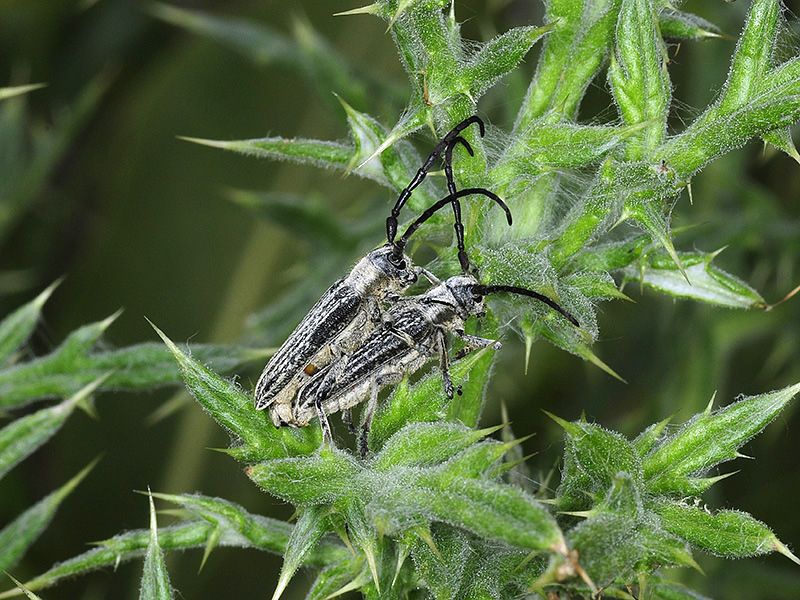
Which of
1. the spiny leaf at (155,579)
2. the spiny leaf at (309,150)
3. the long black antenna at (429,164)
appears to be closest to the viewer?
the spiny leaf at (155,579)

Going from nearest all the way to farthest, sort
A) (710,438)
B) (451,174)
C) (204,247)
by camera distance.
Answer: (710,438)
(451,174)
(204,247)

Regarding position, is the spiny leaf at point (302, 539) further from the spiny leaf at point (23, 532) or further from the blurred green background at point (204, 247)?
the blurred green background at point (204, 247)

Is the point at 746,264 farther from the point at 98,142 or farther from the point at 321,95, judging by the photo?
the point at 98,142

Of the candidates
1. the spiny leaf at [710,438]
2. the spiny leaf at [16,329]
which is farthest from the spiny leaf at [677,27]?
the spiny leaf at [16,329]

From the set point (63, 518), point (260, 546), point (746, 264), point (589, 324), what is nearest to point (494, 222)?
point (589, 324)

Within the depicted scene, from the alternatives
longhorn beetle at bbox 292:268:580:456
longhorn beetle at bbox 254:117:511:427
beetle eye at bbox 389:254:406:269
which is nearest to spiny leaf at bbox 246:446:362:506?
longhorn beetle at bbox 292:268:580:456

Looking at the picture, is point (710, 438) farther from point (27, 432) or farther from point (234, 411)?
point (27, 432)

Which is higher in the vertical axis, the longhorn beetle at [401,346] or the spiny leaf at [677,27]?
the spiny leaf at [677,27]

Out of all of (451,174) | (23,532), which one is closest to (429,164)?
(451,174)
